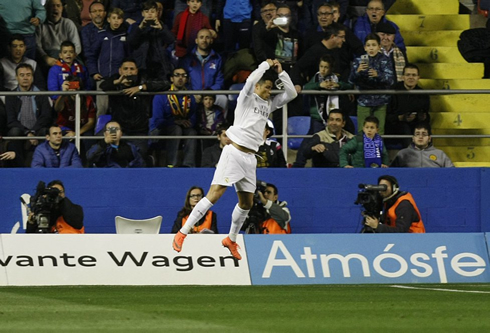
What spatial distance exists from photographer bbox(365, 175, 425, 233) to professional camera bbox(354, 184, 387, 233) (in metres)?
0.17

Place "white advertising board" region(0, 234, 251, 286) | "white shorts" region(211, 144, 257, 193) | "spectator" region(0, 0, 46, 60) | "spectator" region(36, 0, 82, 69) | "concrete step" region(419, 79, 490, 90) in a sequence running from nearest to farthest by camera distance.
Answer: "white shorts" region(211, 144, 257, 193)
"white advertising board" region(0, 234, 251, 286)
"spectator" region(0, 0, 46, 60)
"spectator" region(36, 0, 82, 69)
"concrete step" region(419, 79, 490, 90)

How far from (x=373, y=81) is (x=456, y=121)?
2.48m

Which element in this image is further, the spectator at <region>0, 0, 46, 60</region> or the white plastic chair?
the spectator at <region>0, 0, 46, 60</region>

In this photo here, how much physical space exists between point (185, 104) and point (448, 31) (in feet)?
20.0

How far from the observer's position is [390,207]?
46.5ft

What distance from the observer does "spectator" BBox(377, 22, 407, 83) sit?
16.2 meters

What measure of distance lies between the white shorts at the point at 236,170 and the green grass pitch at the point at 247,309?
4.09 feet

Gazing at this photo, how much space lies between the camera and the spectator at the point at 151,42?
1591 cm

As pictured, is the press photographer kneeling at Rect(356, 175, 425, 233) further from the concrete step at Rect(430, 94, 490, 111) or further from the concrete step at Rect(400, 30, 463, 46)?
the concrete step at Rect(400, 30, 463, 46)

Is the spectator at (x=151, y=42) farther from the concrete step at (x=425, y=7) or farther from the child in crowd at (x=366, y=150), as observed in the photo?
the concrete step at (x=425, y=7)

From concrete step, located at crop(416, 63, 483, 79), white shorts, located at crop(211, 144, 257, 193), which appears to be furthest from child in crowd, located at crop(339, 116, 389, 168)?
white shorts, located at crop(211, 144, 257, 193)

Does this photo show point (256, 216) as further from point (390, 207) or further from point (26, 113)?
point (26, 113)

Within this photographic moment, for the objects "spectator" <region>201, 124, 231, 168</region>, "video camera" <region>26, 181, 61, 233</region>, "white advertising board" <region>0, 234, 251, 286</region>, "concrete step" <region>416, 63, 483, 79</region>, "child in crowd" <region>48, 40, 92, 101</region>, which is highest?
"child in crowd" <region>48, 40, 92, 101</region>

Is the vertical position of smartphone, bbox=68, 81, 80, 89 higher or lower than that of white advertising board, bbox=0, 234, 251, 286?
higher
